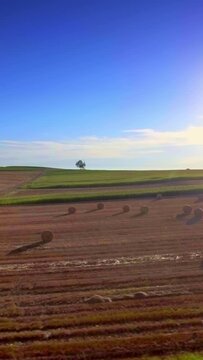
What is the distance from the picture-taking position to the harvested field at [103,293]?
11000mm

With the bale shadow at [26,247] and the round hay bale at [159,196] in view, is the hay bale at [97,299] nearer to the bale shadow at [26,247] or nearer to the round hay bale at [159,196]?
the bale shadow at [26,247]

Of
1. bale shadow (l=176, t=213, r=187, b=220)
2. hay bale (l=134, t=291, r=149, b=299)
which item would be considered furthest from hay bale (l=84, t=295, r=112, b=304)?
bale shadow (l=176, t=213, r=187, b=220)

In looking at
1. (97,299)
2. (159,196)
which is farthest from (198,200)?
(97,299)

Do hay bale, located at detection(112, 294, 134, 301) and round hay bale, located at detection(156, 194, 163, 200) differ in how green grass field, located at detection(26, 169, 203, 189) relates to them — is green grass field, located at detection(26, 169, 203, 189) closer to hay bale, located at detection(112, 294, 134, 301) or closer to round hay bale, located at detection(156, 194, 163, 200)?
round hay bale, located at detection(156, 194, 163, 200)

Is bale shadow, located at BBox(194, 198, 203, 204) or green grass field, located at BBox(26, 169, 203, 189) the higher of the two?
green grass field, located at BBox(26, 169, 203, 189)

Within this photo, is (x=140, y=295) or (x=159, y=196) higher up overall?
(x=159, y=196)

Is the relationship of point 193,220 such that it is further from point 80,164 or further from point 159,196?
point 80,164

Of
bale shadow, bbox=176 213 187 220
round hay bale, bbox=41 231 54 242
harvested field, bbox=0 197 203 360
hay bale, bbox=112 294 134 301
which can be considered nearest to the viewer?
harvested field, bbox=0 197 203 360

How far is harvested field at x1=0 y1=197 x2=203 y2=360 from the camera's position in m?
11.0

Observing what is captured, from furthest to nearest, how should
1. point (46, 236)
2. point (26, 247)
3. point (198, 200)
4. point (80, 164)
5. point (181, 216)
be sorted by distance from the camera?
point (80, 164)
point (198, 200)
point (181, 216)
point (46, 236)
point (26, 247)

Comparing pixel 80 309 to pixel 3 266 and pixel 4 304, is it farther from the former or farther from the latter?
pixel 3 266

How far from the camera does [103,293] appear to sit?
1473cm

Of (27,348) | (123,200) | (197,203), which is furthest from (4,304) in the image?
(123,200)

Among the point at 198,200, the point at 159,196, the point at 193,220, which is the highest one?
the point at 159,196
